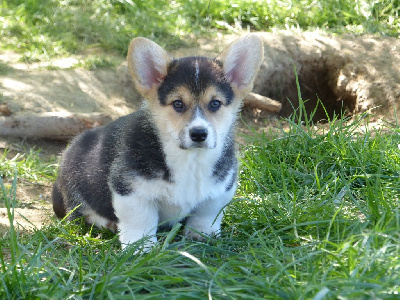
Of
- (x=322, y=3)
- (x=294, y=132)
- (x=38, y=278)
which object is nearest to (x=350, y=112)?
(x=322, y=3)

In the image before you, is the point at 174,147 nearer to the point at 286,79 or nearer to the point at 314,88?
the point at 286,79

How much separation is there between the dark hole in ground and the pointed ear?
11.6 ft

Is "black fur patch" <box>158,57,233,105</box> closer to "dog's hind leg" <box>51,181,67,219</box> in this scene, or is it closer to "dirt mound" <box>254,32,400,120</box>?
"dog's hind leg" <box>51,181,67,219</box>

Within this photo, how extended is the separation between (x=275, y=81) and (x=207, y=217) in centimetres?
410

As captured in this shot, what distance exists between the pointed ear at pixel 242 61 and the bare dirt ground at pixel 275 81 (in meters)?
2.46

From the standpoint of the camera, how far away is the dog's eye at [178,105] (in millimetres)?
4089

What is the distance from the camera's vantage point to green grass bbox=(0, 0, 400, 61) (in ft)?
27.0

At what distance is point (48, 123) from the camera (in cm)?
661

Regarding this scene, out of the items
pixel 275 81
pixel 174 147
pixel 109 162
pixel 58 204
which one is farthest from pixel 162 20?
pixel 174 147

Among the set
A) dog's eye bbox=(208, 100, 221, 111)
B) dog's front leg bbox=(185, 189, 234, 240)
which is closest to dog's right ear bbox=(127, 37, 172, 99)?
dog's eye bbox=(208, 100, 221, 111)

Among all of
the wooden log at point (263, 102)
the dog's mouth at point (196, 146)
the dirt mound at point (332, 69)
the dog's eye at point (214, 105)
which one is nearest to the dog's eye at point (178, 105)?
the dog's eye at point (214, 105)

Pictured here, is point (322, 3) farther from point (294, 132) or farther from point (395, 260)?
point (395, 260)

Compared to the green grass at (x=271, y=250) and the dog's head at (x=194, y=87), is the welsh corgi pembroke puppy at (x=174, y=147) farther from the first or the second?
the green grass at (x=271, y=250)

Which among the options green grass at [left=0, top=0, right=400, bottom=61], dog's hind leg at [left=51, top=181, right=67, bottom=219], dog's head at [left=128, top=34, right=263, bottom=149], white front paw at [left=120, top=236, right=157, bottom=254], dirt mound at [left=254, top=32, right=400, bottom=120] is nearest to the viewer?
white front paw at [left=120, top=236, right=157, bottom=254]
